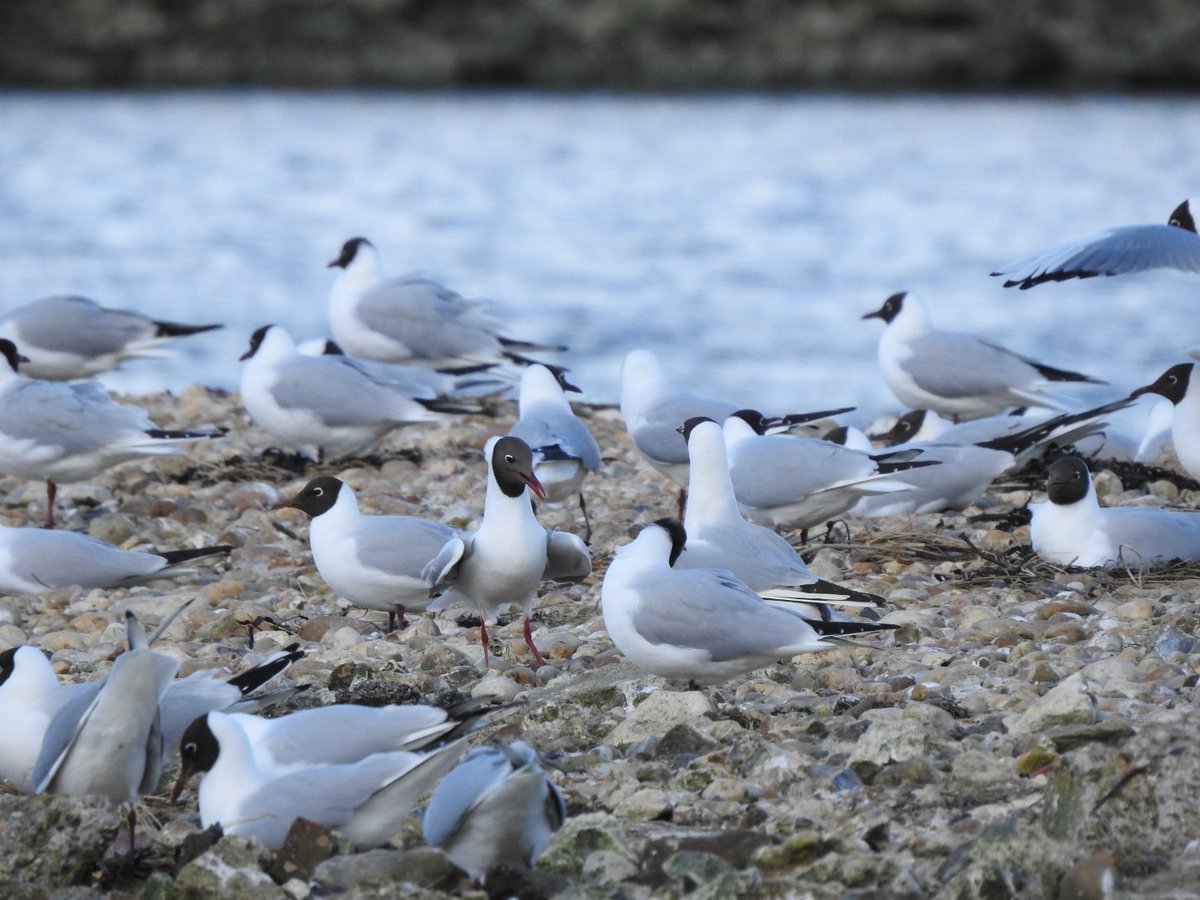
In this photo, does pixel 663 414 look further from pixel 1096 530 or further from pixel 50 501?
pixel 50 501

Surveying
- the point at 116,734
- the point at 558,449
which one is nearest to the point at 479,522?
the point at 558,449

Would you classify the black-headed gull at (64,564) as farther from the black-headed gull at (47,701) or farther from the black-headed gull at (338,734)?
the black-headed gull at (338,734)

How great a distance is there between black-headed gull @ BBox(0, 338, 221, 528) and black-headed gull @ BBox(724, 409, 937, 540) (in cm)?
213

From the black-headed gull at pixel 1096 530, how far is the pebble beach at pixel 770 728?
0.09 m

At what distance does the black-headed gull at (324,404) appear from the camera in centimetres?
716

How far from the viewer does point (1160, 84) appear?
144 feet

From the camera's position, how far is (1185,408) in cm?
616

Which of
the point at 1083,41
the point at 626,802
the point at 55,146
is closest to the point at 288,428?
the point at 626,802

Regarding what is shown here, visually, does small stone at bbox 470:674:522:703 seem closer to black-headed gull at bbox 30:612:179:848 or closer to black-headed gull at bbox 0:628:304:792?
black-headed gull at bbox 0:628:304:792

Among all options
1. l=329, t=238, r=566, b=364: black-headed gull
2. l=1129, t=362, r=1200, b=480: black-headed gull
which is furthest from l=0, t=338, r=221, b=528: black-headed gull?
l=1129, t=362, r=1200, b=480: black-headed gull

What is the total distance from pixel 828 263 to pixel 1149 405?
10586mm

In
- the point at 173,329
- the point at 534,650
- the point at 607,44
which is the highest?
the point at 534,650

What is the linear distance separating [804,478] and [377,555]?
1469mm

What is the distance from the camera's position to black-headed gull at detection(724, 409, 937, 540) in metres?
5.70
